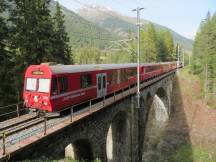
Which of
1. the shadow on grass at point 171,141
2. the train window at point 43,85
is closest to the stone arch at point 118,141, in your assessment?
the train window at point 43,85

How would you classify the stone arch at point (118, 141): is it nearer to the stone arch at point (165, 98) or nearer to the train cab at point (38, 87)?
the train cab at point (38, 87)

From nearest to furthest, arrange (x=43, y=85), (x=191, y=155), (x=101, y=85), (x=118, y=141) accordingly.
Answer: (x=43, y=85), (x=101, y=85), (x=118, y=141), (x=191, y=155)

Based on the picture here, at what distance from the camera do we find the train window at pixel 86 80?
16.1 metres

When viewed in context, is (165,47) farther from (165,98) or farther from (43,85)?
(43,85)

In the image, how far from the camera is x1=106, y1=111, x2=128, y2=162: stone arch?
22.2 metres

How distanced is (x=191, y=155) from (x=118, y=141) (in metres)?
14.0

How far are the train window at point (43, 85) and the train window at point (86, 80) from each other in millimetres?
3194

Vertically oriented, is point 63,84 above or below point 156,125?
above

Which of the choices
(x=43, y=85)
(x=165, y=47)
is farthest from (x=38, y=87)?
(x=165, y=47)

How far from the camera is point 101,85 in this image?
1902 centimetres

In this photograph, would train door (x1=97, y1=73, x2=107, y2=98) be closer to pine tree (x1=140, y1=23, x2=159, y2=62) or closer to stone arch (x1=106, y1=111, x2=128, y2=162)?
stone arch (x1=106, y1=111, x2=128, y2=162)

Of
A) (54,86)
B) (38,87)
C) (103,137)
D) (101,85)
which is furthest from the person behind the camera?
(101,85)

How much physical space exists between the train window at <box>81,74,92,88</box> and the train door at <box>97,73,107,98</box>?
1.51m

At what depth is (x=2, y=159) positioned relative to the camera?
818 centimetres
